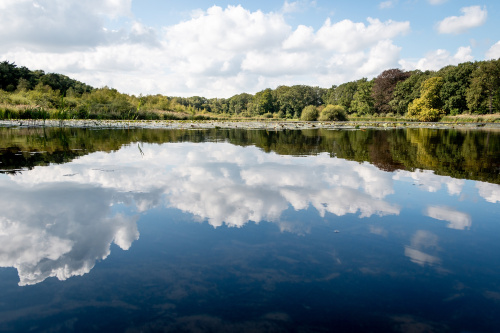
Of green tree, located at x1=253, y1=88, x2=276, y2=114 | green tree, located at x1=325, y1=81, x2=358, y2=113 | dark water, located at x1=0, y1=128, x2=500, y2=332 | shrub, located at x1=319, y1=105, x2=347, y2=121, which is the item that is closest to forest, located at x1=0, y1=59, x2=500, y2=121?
shrub, located at x1=319, y1=105, x2=347, y2=121

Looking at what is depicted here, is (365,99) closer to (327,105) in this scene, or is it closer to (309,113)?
(327,105)

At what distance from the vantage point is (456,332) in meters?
2.29

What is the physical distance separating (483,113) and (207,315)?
7172 centimetres

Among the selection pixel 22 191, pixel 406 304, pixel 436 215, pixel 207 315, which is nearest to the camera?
pixel 207 315

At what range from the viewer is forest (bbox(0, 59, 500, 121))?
41.5 m

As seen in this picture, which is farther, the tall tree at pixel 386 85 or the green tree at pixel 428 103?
the tall tree at pixel 386 85

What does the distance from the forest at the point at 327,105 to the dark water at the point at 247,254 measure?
29.7 metres

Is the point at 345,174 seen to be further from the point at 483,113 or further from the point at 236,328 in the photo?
the point at 483,113

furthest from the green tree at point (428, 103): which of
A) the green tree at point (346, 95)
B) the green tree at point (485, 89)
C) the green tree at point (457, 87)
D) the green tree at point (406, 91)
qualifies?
the green tree at point (346, 95)

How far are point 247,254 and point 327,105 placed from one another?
6569 cm

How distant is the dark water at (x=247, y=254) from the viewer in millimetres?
2455

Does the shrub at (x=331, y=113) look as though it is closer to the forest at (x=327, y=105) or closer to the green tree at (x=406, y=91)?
the forest at (x=327, y=105)

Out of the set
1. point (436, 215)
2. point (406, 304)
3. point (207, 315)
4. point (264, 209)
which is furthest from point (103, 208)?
point (436, 215)

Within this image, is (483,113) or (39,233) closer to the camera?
(39,233)
